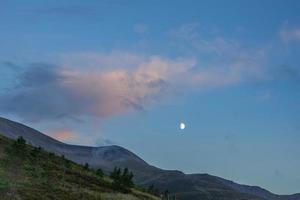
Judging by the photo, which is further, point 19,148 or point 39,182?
point 19,148

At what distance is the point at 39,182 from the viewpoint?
6712cm

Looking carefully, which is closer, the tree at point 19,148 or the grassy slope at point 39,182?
the grassy slope at point 39,182

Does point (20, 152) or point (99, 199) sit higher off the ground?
point (20, 152)

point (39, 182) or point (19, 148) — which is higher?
point (19, 148)

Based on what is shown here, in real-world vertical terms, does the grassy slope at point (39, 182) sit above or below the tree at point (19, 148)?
below

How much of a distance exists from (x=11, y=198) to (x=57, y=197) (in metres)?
10.4

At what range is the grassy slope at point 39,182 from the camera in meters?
56.6

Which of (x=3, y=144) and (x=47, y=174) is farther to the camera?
(x=3, y=144)

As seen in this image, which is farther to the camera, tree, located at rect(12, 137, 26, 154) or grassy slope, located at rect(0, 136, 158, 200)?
tree, located at rect(12, 137, 26, 154)

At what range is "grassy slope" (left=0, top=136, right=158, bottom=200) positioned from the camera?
5656cm

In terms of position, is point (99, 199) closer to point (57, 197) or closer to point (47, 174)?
point (57, 197)

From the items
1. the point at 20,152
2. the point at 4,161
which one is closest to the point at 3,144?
the point at 20,152

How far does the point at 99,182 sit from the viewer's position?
9219 centimetres

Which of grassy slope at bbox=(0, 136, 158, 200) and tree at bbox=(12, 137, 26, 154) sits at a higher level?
tree at bbox=(12, 137, 26, 154)
